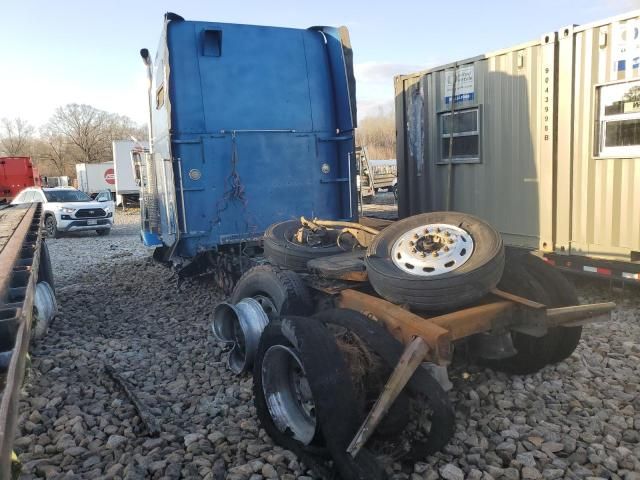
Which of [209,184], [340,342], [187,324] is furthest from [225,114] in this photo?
[340,342]

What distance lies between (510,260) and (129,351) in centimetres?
398

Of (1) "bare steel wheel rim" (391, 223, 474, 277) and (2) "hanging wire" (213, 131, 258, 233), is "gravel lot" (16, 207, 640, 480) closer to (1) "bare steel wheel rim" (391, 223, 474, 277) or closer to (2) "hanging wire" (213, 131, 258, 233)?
(1) "bare steel wheel rim" (391, 223, 474, 277)

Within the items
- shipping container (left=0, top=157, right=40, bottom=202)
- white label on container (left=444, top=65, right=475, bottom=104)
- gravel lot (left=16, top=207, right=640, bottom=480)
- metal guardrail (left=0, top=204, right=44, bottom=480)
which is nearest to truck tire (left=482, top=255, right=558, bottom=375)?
gravel lot (left=16, top=207, right=640, bottom=480)

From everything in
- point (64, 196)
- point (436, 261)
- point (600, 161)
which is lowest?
point (436, 261)

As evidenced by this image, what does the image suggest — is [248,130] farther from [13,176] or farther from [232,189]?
[13,176]

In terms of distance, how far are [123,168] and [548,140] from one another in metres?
26.3

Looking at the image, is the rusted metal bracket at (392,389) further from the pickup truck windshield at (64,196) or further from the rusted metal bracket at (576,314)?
the pickup truck windshield at (64,196)

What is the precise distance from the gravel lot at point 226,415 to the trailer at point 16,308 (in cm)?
55

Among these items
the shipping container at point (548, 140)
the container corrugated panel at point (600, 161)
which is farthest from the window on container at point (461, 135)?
the container corrugated panel at point (600, 161)

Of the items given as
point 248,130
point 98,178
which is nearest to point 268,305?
Result: point 248,130

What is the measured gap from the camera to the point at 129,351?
19.3 feet

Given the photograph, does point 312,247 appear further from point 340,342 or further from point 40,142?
point 40,142

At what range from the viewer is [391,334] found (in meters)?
3.62

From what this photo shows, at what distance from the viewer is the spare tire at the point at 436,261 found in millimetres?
3758
